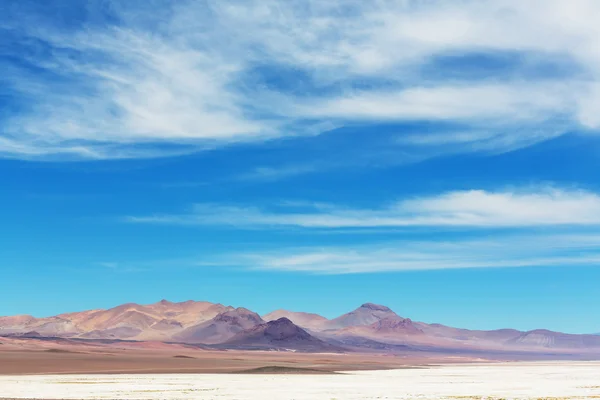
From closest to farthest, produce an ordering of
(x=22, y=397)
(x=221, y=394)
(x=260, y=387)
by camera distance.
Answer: (x=22, y=397) < (x=221, y=394) < (x=260, y=387)

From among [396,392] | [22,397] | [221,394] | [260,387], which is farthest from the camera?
[260,387]

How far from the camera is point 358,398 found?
167 ft

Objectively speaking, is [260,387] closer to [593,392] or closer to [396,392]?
[396,392]

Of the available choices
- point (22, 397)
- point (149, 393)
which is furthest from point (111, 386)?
point (22, 397)

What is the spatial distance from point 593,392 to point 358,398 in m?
17.7

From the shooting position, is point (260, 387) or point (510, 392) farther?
point (260, 387)

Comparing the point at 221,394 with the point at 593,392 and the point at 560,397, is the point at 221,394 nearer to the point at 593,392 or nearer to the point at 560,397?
the point at 560,397

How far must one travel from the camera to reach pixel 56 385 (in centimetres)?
6394

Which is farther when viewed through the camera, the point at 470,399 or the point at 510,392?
the point at 510,392

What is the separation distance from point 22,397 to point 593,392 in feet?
124

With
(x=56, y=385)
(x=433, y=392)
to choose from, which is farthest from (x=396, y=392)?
(x=56, y=385)

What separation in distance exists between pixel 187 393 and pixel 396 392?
48.1 feet

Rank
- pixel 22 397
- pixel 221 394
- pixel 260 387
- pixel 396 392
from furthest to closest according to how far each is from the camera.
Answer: pixel 260 387 < pixel 396 392 < pixel 221 394 < pixel 22 397

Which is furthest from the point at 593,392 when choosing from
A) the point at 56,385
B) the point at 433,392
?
the point at 56,385
